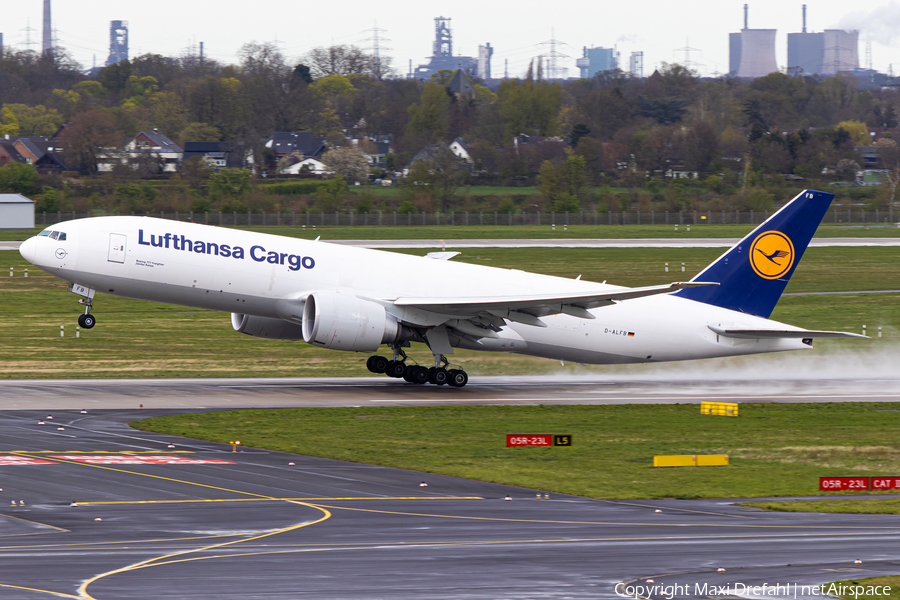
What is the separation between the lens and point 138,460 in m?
23.7

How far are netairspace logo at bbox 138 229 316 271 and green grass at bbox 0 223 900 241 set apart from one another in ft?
193

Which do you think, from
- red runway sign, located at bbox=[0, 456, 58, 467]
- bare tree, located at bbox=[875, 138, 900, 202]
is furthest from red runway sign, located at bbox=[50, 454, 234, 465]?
bare tree, located at bbox=[875, 138, 900, 202]

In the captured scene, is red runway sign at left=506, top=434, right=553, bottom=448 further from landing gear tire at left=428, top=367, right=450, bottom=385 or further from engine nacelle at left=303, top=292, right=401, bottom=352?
landing gear tire at left=428, top=367, right=450, bottom=385

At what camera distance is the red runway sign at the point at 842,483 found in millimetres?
22109

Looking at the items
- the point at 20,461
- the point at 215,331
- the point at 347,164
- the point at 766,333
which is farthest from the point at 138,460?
the point at 347,164

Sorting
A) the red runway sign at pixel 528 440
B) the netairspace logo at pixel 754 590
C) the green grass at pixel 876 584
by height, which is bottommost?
the red runway sign at pixel 528 440

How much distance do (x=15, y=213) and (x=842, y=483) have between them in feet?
322

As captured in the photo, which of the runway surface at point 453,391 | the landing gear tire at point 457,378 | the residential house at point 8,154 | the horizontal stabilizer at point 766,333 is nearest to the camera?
the runway surface at point 453,391

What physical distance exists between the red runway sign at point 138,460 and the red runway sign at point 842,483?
40.9ft

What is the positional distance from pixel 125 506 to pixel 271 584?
5958mm

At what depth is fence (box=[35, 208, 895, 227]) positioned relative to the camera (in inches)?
4291

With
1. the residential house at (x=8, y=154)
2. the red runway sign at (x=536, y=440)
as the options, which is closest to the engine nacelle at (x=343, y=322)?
the red runway sign at (x=536, y=440)

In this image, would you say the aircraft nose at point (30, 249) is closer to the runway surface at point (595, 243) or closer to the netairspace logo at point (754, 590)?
the netairspace logo at point (754, 590)

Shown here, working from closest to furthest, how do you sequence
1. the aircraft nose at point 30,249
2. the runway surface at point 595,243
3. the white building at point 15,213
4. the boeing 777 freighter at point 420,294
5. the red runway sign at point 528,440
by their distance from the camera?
the red runway sign at point 528,440 < the aircraft nose at point 30,249 < the boeing 777 freighter at point 420,294 < the runway surface at point 595,243 < the white building at point 15,213
